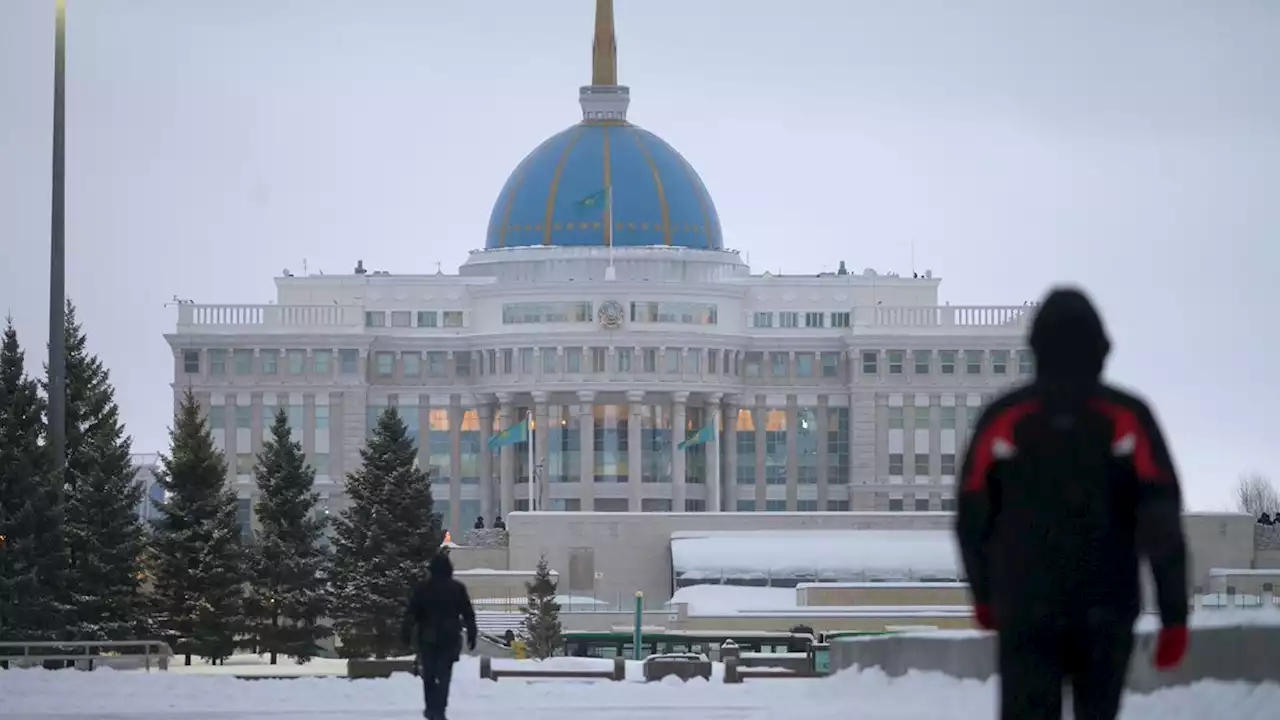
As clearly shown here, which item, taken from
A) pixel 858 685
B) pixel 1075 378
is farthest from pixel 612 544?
pixel 1075 378

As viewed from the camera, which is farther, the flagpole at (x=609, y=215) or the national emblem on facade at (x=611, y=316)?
the flagpole at (x=609, y=215)

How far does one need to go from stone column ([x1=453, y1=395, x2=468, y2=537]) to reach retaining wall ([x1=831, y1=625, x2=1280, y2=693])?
330ft

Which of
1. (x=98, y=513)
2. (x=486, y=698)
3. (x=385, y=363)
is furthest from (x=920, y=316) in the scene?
(x=486, y=698)

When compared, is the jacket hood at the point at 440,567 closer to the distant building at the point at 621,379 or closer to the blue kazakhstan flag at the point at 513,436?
the blue kazakhstan flag at the point at 513,436

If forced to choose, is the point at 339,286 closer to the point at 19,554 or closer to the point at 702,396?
the point at 702,396

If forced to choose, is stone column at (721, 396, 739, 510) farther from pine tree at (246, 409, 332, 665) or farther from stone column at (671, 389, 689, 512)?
pine tree at (246, 409, 332, 665)

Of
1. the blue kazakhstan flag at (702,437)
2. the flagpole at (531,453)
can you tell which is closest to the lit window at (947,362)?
the blue kazakhstan flag at (702,437)

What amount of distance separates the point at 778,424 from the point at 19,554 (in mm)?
79311

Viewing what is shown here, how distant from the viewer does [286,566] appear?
73.3 m

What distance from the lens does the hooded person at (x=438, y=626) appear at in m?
22.8

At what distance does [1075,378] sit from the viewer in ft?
35.1

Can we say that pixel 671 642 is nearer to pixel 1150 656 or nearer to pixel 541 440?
pixel 1150 656

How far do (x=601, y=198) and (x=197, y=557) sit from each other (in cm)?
6822

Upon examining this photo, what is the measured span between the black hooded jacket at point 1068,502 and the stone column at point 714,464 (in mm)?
116351
